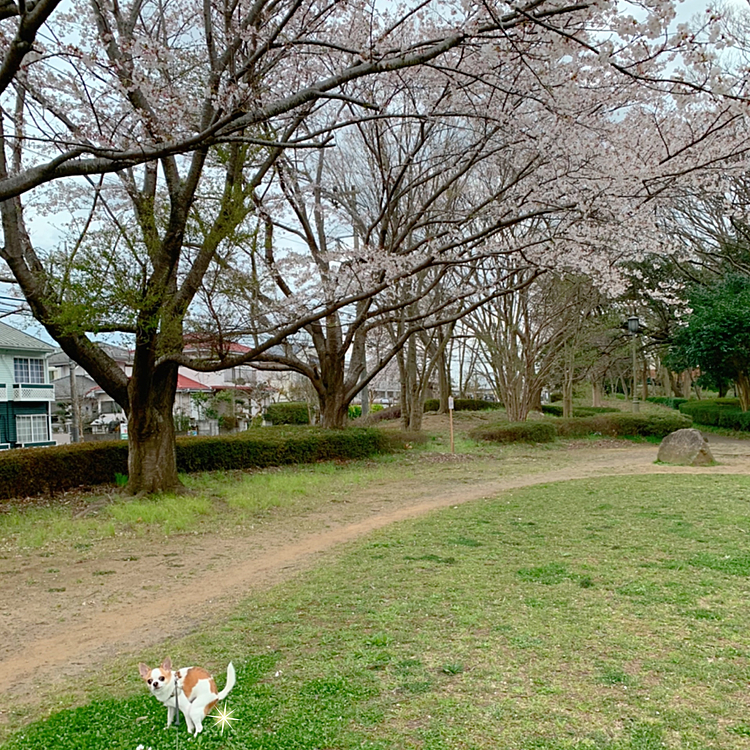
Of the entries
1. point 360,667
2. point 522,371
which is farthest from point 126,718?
point 522,371

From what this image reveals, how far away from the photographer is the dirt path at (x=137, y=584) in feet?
11.2

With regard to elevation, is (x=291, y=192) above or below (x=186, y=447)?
above

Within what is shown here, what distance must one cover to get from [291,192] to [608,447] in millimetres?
9573

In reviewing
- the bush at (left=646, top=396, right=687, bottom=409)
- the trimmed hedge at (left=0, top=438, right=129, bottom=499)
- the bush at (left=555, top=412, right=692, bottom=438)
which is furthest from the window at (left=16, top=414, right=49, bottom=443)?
the bush at (left=646, top=396, right=687, bottom=409)

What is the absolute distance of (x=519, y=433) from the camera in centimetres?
1549

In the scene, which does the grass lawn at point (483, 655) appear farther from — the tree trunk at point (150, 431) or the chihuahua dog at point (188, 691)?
the tree trunk at point (150, 431)

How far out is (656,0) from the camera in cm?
425

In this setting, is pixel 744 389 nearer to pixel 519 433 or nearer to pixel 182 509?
pixel 519 433

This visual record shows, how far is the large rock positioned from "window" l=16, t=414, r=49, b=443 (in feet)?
73.0

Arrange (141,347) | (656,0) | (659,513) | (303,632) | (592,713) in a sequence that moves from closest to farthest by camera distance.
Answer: (592,713)
(303,632)
(656,0)
(659,513)
(141,347)

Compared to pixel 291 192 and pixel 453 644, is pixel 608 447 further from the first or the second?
pixel 453 644

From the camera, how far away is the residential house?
73.9ft

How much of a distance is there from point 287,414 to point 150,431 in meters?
17.5

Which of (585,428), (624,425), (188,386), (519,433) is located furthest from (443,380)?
(188,386)
